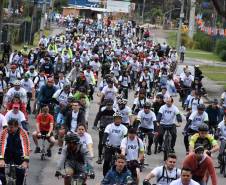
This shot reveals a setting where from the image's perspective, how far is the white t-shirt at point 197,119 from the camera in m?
22.2

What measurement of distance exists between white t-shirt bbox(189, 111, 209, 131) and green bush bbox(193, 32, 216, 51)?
64.5 m

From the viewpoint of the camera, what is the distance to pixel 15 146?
14312mm

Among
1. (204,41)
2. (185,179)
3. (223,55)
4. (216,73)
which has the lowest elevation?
(216,73)

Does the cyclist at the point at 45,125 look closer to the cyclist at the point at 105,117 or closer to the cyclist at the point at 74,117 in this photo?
the cyclist at the point at 74,117

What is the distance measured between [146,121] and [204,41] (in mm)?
66422

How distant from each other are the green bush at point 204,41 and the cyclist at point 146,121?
6468cm

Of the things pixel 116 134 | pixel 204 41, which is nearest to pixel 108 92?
pixel 116 134

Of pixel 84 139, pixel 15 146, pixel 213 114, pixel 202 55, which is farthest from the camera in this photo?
pixel 202 55

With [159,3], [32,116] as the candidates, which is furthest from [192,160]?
[159,3]

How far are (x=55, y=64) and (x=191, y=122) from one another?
696 inches

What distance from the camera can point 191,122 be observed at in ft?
73.7

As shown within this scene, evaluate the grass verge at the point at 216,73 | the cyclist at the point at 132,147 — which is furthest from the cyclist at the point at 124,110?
the grass verge at the point at 216,73

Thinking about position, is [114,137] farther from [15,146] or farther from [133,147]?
[15,146]

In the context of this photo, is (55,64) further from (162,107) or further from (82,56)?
(162,107)
